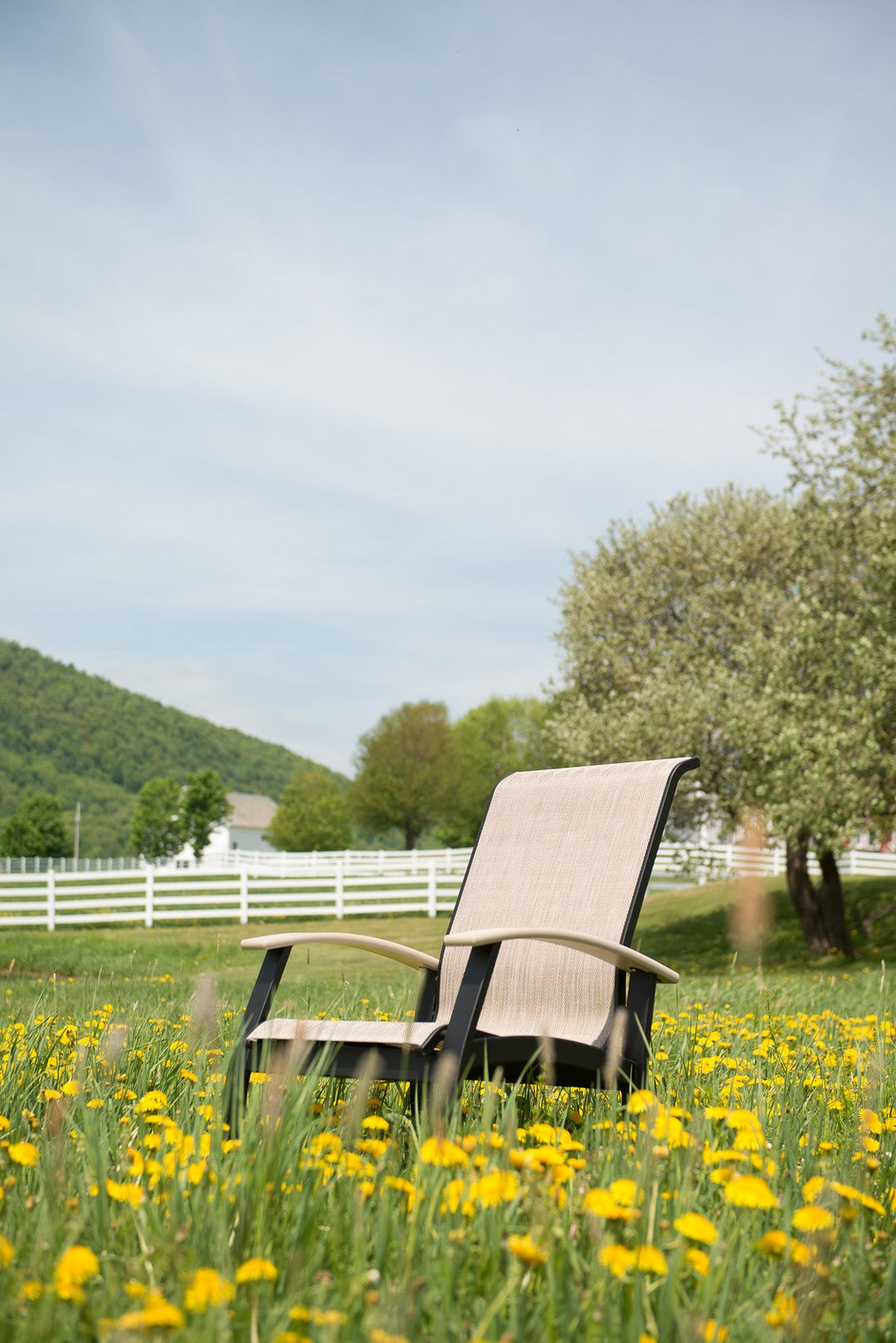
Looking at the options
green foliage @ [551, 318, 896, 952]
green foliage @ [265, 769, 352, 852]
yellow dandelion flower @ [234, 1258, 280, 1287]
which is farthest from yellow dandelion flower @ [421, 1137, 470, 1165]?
green foliage @ [265, 769, 352, 852]

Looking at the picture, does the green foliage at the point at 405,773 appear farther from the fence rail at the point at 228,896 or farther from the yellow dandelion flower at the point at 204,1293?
the yellow dandelion flower at the point at 204,1293

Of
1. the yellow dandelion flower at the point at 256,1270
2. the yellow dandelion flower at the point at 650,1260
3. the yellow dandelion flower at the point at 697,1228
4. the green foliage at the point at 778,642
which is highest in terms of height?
the green foliage at the point at 778,642

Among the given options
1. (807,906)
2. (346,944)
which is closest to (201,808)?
(807,906)

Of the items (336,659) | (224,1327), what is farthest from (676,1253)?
(336,659)

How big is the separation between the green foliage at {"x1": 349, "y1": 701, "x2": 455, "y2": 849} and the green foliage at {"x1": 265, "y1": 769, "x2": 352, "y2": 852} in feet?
21.5

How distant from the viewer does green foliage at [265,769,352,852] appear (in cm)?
4869

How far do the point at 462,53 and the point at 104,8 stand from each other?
9.39 feet

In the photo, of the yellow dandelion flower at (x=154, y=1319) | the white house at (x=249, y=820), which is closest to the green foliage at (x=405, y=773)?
the white house at (x=249, y=820)

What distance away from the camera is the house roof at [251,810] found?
70.5 metres

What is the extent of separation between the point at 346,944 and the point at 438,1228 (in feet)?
5.18

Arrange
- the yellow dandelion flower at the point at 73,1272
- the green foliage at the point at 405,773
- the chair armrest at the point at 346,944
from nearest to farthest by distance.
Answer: the yellow dandelion flower at the point at 73,1272 → the chair armrest at the point at 346,944 → the green foliage at the point at 405,773

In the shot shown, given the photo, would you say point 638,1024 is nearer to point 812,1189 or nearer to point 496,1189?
point 812,1189

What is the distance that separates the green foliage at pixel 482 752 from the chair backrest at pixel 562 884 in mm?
33110

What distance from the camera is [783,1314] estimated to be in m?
1.14
